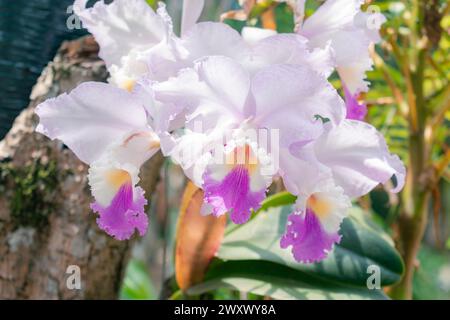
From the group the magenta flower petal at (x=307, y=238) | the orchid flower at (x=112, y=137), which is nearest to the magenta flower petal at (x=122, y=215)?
the orchid flower at (x=112, y=137)

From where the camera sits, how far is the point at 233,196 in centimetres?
50

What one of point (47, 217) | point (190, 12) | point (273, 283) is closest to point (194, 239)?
point (273, 283)

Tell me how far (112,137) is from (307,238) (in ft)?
0.69

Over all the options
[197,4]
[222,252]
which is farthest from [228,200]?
[222,252]

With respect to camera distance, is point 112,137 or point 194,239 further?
point 194,239

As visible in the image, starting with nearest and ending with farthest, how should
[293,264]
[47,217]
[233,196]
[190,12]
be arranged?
[233,196] → [190,12] → [293,264] → [47,217]

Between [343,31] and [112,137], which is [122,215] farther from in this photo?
[343,31]

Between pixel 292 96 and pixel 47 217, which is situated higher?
pixel 292 96

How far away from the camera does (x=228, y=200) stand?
49cm
